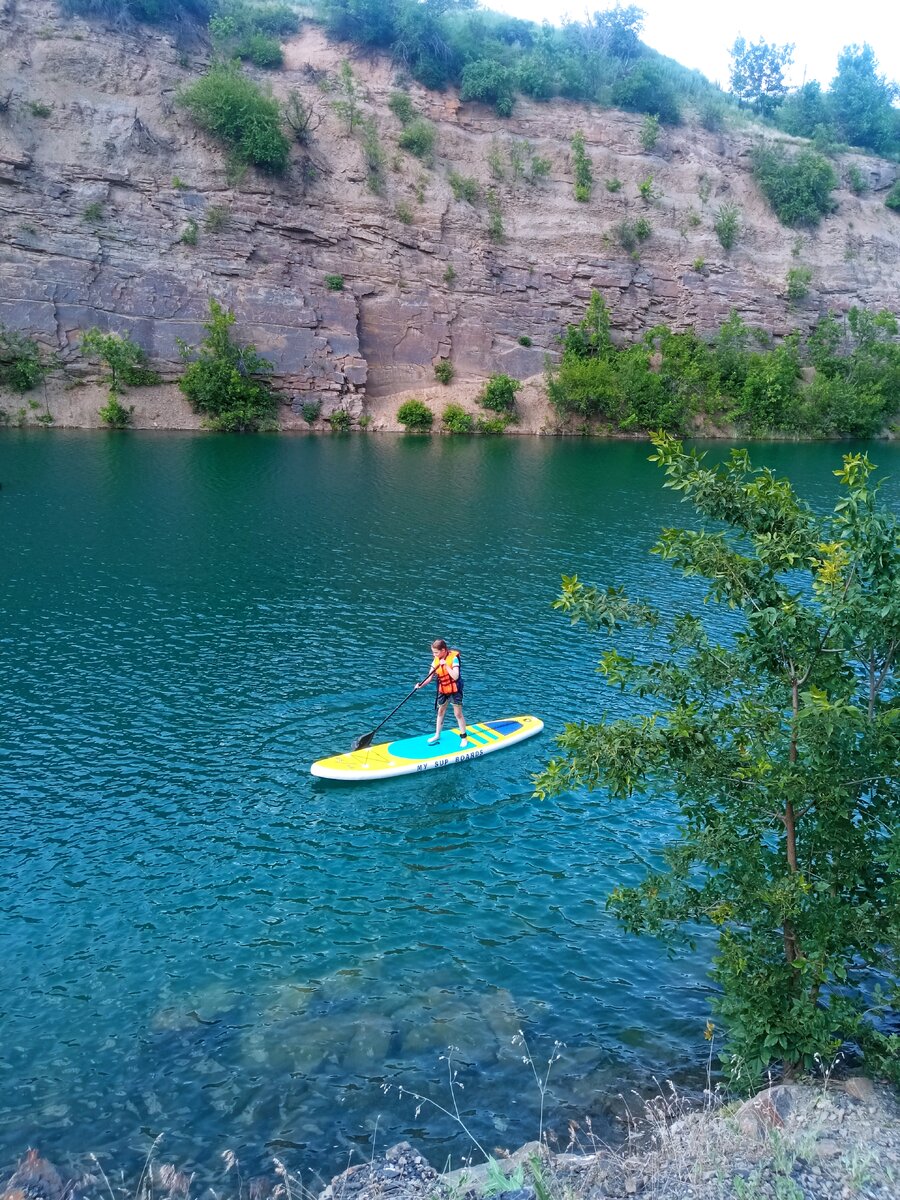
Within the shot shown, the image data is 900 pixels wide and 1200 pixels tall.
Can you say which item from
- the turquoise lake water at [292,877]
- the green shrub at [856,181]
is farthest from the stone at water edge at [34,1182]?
the green shrub at [856,181]

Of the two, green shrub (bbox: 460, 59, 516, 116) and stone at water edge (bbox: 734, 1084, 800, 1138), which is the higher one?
green shrub (bbox: 460, 59, 516, 116)

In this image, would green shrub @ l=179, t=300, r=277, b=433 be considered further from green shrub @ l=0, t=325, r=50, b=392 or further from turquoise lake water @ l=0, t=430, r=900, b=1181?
turquoise lake water @ l=0, t=430, r=900, b=1181

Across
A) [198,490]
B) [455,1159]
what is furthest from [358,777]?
[198,490]

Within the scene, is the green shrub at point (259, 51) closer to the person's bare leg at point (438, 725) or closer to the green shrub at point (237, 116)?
the green shrub at point (237, 116)

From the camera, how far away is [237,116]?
214 ft

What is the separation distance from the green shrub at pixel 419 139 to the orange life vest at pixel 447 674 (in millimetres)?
67793

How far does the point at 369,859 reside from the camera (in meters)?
14.4

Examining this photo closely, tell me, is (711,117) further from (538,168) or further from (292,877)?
(292,877)

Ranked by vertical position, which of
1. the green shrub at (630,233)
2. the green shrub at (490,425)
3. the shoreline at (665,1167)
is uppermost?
the green shrub at (630,233)

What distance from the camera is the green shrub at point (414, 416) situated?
6650cm

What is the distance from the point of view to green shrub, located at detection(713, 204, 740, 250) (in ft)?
262

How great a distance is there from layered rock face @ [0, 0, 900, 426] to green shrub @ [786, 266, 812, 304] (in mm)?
1341

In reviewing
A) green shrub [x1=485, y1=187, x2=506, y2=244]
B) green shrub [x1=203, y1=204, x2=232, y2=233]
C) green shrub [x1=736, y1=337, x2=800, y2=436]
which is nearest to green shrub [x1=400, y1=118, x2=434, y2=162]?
green shrub [x1=485, y1=187, x2=506, y2=244]

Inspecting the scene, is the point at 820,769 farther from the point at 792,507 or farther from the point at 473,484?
the point at 473,484
